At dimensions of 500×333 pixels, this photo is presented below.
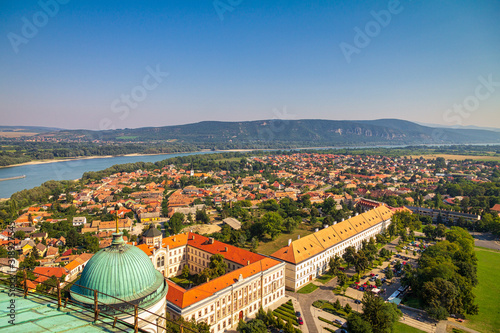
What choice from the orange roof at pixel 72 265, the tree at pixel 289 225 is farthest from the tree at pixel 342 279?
the orange roof at pixel 72 265

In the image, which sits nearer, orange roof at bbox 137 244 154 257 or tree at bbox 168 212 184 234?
orange roof at bbox 137 244 154 257

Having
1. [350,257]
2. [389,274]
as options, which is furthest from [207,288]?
[389,274]

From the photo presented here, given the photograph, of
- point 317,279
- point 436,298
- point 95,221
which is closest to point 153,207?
point 95,221

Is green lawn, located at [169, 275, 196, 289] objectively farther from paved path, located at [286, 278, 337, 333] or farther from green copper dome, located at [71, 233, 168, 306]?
green copper dome, located at [71, 233, 168, 306]

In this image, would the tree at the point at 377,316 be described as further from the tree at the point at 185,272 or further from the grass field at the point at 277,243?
the grass field at the point at 277,243

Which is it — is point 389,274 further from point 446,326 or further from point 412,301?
point 446,326

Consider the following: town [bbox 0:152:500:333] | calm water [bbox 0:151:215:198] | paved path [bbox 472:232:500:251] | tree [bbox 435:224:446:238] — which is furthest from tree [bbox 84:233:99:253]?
paved path [bbox 472:232:500:251]
